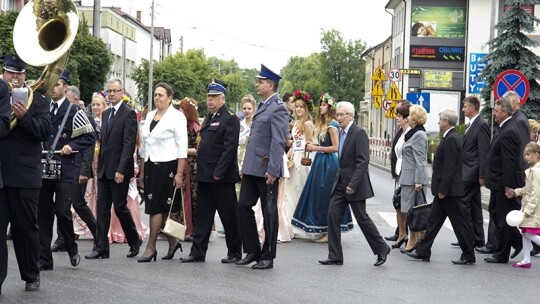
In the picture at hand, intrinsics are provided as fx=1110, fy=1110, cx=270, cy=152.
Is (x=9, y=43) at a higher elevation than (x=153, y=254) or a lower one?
higher

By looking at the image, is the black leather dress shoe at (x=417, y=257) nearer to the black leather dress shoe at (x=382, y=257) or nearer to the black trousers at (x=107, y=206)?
the black leather dress shoe at (x=382, y=257)

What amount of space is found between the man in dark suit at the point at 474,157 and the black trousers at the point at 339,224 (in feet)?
6.55

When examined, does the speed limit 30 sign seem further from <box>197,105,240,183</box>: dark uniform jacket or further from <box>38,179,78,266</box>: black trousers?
<box>38,179,78,266</box>: black trousers

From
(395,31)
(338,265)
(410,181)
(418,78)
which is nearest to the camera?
(338,265)

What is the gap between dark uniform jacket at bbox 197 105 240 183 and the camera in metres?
11.5

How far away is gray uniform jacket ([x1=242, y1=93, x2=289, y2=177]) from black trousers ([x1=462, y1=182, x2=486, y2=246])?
342 centimetres

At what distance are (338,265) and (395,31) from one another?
82.9 m

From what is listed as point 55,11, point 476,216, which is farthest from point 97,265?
point 476,216

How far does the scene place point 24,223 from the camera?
9070 millimetres

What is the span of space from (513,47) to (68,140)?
27.5 metres

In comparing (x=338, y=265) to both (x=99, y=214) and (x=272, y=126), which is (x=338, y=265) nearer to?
(x=272, y=126)

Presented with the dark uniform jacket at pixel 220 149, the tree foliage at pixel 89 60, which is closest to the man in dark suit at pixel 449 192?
the dark uniform jacket at pixel 220 149

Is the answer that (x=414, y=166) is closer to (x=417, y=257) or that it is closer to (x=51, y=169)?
(x=417, y=257)

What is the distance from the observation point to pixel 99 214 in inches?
462
